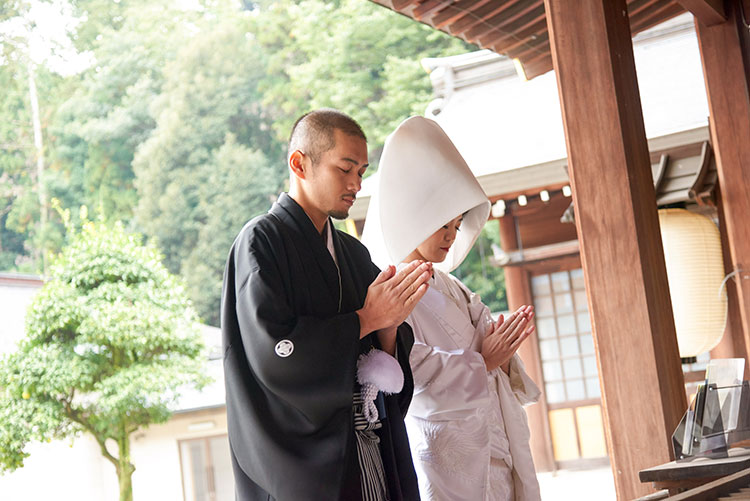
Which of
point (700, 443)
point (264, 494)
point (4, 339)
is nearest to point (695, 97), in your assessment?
point (700, 443)

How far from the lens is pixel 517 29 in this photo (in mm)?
3961

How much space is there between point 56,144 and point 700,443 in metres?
23.1

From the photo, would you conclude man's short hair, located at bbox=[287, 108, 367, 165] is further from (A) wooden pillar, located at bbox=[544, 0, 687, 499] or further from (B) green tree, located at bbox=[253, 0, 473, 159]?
(B) green tree, located at bbox=[253, 0, 473, 159]

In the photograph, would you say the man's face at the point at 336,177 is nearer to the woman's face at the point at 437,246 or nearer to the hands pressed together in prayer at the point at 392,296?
the hands pressed together in prayer at the point at 392,296

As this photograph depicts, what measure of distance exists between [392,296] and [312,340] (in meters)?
0.19

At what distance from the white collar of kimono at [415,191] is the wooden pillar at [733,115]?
187 cm

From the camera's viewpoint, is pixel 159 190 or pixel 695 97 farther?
pixel 159 190

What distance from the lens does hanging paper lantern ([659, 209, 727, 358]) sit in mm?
4254

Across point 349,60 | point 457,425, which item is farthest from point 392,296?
point 349,60

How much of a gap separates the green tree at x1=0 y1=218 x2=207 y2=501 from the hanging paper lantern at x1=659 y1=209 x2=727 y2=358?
8533 mm

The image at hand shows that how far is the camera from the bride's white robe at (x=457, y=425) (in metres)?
2.10

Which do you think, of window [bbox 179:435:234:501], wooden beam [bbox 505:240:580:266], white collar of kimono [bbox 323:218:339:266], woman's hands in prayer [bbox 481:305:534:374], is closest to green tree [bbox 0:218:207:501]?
window [bbox 179:435:234:501]

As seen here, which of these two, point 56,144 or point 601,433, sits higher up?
point 56,144

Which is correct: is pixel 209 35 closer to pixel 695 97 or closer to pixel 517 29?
pixel 695 97
